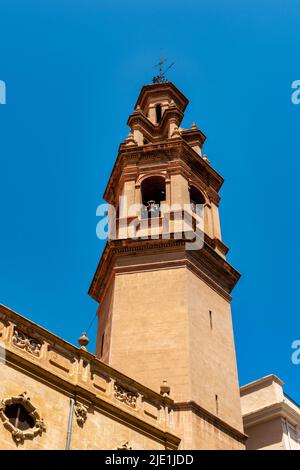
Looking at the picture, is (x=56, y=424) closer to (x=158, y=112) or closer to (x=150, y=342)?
(x=150, y=342)

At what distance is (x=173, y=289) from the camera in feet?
81.0

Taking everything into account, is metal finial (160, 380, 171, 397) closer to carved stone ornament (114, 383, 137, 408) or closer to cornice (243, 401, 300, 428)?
carved stone ornament (114, 383, 137, 408)

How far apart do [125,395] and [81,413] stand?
231cm

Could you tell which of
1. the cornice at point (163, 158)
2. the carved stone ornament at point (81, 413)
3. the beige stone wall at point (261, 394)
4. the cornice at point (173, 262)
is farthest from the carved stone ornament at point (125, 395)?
the cornice at point (163, 158)

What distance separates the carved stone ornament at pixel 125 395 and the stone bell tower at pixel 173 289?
6.00 ft

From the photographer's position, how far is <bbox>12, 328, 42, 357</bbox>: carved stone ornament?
17125 mm

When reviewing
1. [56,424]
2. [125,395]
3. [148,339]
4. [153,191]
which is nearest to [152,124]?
[153,191]

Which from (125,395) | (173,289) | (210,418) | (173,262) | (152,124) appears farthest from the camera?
(152,124)

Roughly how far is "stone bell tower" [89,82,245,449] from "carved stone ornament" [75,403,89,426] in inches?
154

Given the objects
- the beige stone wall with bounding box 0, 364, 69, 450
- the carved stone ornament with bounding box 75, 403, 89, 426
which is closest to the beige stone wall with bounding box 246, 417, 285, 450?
the carved stone ornament with bounding box 75, 403, 89, 426

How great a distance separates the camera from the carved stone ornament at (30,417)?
50.9 ft

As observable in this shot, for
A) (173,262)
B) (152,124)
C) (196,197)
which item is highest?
(152,124)
